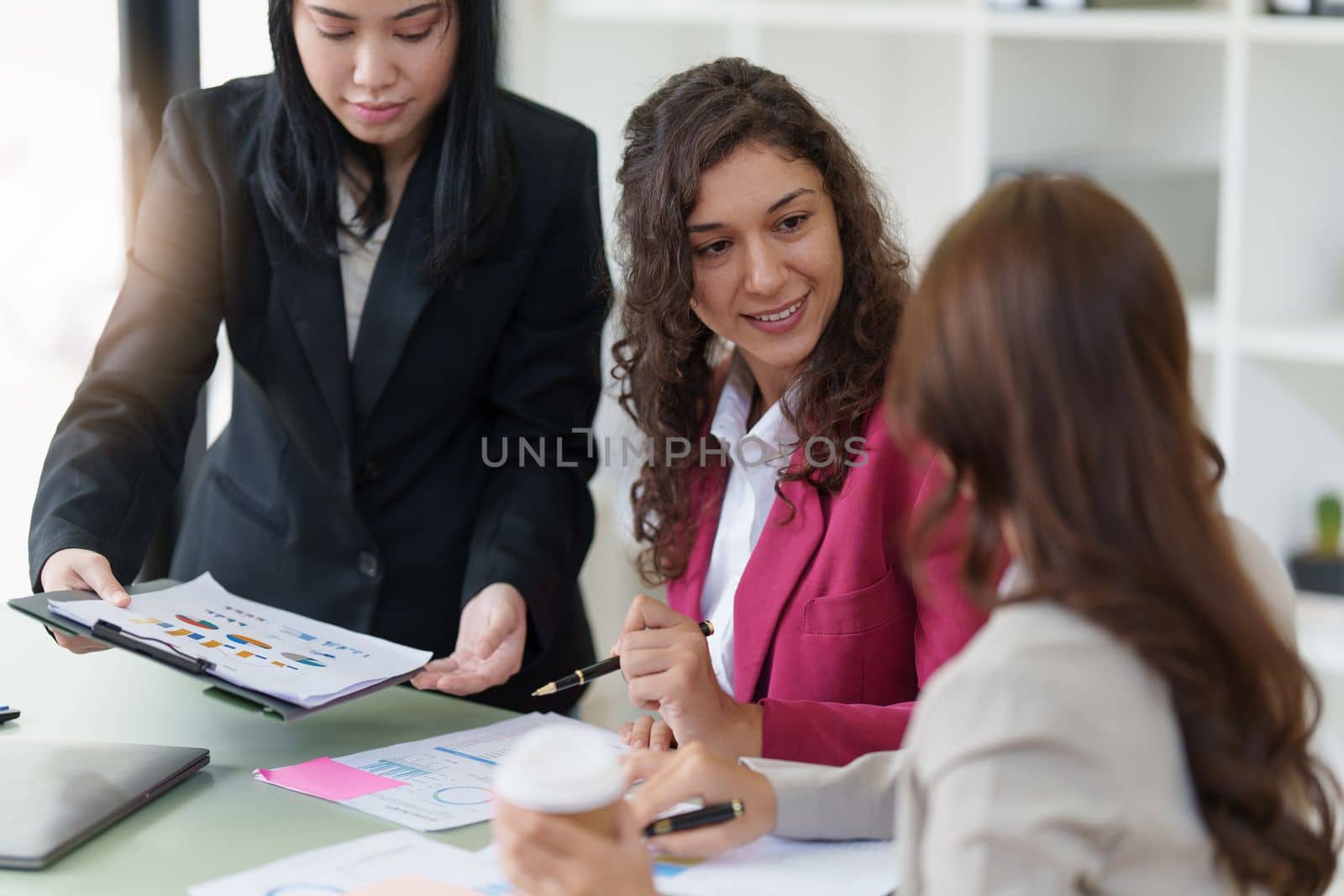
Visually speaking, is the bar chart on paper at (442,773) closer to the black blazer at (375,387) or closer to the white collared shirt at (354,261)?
the black blazer at (375,387)

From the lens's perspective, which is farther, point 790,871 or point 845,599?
point 845,599

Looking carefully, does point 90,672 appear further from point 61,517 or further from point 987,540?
point 987,540

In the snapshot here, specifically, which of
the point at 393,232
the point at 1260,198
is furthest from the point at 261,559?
the point at 1260,198

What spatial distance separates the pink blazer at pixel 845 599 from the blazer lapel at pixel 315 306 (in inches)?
23.6

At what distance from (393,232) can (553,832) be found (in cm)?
107

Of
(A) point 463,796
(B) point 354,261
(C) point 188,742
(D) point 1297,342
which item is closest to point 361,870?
(A) point 463,796

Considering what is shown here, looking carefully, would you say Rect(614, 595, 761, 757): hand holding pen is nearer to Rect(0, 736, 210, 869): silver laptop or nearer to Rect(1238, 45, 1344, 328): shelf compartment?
Rect(0, 736, 210, 869): silver laptop

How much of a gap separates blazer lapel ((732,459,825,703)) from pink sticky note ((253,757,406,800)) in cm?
42

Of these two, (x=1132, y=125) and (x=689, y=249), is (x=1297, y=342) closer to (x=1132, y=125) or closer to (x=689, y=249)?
(x=1132, y=125)

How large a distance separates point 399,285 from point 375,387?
0.14 metres

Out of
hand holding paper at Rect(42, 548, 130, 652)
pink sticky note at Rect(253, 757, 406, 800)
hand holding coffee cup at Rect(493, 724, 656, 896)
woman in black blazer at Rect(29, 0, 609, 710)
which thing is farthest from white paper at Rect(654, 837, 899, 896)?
hand holding paper at Rect(42, 548, 130, 652)

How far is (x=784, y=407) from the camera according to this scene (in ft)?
5.23

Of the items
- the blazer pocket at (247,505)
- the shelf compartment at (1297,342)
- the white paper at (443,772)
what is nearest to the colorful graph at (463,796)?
the white paper at (443,772)

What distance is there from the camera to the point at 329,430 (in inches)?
70.4
